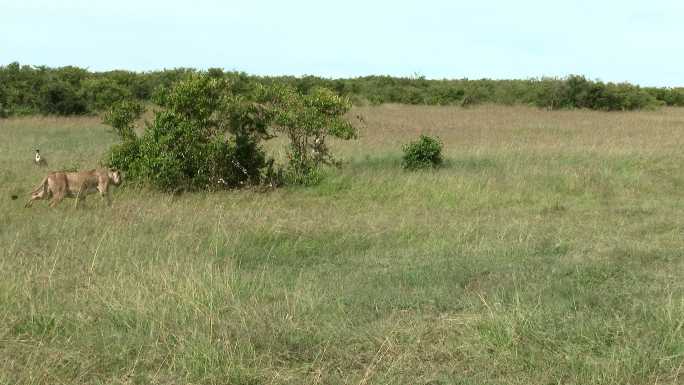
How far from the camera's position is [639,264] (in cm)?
617

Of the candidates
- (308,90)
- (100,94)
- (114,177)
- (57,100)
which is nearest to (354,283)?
(114,177)

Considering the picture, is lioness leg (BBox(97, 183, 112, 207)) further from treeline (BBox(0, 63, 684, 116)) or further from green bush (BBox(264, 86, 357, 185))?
treeline (BBox(0, 63, 684, 116))

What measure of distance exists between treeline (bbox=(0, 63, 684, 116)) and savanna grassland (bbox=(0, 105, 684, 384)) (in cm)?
1134

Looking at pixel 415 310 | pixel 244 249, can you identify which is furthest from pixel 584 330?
pixel 244 249

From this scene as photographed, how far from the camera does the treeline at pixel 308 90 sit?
82.1ft

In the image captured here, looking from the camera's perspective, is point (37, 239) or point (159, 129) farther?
point (159, 129)

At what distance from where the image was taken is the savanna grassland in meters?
3.84

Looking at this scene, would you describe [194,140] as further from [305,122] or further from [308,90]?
[308,90]

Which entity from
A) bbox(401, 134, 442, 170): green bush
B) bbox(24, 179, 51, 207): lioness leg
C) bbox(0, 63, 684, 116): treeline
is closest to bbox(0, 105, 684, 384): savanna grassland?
bbox(24, 179, 51, 207): lioness leg

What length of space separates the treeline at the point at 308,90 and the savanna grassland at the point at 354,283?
1134 centimetres

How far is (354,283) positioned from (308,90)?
2972cm

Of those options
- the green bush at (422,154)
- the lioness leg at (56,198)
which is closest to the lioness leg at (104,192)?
the lioness leg at (56,198)

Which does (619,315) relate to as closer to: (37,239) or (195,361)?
(195,361)

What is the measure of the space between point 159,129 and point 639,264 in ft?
23.5
